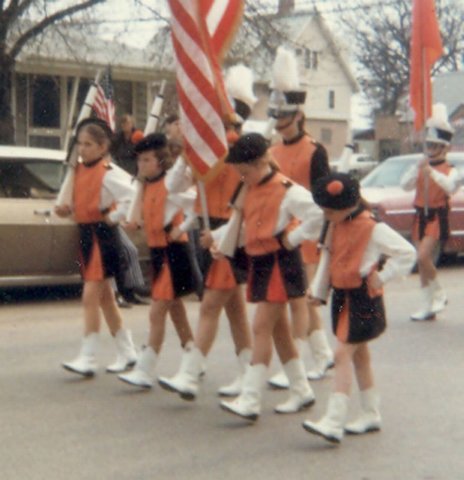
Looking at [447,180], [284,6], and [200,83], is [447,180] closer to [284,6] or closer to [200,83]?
[200,83]

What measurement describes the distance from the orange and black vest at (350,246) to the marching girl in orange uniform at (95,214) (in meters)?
2.02

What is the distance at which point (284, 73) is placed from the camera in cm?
841

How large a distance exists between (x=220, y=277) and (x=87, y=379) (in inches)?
59.5

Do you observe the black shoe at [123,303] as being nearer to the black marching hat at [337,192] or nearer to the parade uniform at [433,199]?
the parade uniform at [433,199]

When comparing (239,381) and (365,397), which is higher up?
(365,397)

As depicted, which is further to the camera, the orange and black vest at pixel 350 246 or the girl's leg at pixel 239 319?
the girl's leg at pixel 239 319

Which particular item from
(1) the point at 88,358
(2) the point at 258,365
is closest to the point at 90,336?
(1) the point at 88,358

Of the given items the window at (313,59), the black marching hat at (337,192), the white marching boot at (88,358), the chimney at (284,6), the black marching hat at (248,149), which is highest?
the chimney at (284,6)

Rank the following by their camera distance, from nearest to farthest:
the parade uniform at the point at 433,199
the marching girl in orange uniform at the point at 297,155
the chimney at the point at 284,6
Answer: the marching girl in orange uniform at the point at 297,155 < the parade uniform at the point at 433,199 < the chimney at the point at 284,6

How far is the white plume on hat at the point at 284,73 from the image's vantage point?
328 inches

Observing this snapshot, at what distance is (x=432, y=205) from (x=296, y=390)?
5.05 m

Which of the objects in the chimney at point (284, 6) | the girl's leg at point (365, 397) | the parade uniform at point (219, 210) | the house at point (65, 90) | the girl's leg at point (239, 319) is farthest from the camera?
the house at point (65, 90)

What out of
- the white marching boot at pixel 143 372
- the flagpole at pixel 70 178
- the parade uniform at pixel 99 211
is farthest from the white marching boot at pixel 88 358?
the flagpole at pixel 70 178

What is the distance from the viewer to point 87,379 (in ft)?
28.7
